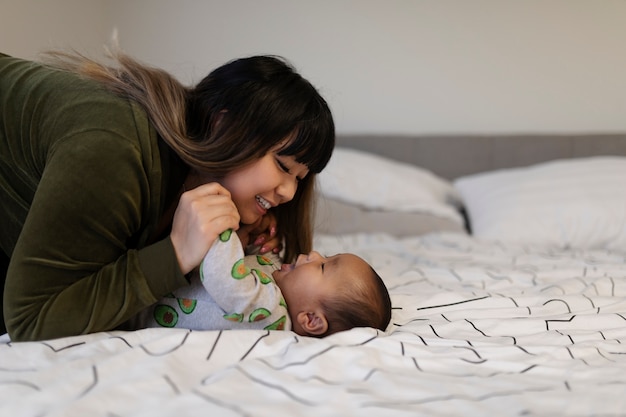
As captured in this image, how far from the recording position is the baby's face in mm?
1286

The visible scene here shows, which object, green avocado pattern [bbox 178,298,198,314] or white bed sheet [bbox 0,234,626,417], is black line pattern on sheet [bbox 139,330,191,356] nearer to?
white bed sheet [bbox 0,234,626,417]

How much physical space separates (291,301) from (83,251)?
421mm

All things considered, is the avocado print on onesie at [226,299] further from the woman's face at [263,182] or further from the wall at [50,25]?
the wall at [50,25]

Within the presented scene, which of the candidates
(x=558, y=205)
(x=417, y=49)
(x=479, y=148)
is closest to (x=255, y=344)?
(x=558, y=205)

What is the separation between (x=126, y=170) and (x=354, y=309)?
494mm

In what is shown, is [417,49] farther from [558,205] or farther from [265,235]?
[265,235]

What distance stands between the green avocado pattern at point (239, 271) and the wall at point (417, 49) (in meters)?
1.87

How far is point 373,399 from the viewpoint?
92 cm

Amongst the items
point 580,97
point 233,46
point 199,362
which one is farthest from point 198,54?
point 199,362

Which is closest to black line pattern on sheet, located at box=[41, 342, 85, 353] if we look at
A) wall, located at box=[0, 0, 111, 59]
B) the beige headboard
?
wall, located at box=[0, 0, 111, 59]

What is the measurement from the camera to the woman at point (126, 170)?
107 centimetres

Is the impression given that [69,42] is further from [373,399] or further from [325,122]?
[373,399]

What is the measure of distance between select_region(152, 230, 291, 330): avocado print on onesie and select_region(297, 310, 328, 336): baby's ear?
3 cm

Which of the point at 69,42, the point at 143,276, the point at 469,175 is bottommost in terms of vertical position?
the point at 469,175
